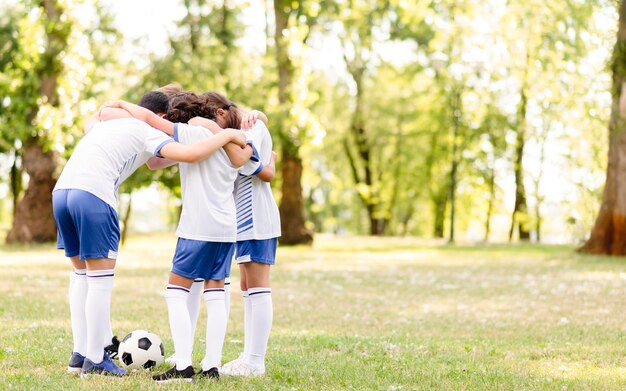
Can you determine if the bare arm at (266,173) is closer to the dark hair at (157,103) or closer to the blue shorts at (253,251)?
the blue shorts at (253,251)

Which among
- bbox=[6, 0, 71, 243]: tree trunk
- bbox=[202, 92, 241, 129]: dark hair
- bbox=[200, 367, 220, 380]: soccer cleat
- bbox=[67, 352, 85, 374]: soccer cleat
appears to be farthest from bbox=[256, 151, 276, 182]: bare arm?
bbox=[6, 0, 71, 243]: tree trunk

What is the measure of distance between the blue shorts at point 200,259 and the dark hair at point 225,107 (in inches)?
36.5

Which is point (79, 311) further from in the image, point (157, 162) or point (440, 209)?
point (440, 209)

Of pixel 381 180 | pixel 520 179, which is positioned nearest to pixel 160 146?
pixel 520 179

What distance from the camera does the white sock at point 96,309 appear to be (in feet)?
18.7

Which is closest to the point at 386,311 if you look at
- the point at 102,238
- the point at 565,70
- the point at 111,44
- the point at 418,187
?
the point at 102,238

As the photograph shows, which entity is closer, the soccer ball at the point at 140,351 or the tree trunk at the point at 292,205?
the soccer ball at the point at 140,351

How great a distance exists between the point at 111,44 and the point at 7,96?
6.51 m

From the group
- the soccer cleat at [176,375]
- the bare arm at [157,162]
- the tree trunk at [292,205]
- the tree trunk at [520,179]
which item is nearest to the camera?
the soccer cleat at [176,375]

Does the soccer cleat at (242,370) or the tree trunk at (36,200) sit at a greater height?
the tree trunk at (36,200)

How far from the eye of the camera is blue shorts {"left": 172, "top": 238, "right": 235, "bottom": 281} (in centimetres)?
561

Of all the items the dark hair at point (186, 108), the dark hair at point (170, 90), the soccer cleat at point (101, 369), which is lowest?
the soccer cleat at point (101, 369)

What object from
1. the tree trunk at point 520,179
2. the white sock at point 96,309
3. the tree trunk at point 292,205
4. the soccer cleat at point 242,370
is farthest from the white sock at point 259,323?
the tree trunk at point 520,179

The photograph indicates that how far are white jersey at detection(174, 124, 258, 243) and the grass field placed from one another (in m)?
1.00
